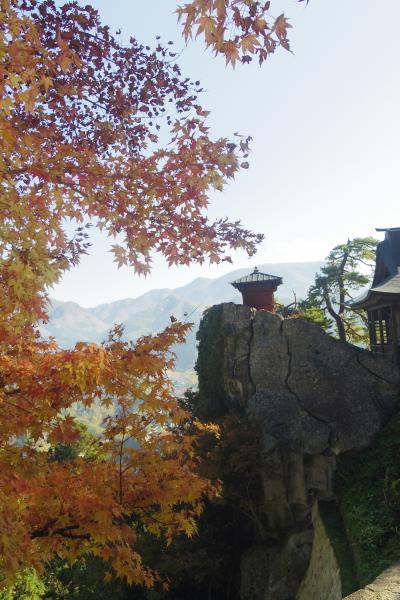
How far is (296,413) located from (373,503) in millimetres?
4560

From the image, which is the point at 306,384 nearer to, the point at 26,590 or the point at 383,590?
the point at 383,590

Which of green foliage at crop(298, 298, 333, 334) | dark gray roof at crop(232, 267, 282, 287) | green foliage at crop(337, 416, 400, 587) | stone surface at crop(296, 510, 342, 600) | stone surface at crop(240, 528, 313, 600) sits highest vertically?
dark gray roof at crop(232, 267, 282, 287)

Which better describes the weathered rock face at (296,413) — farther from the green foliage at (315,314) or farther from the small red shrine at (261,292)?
the green foliage at (315,314)

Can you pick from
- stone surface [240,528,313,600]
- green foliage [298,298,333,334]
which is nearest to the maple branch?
stone surface [240,528,313,600]

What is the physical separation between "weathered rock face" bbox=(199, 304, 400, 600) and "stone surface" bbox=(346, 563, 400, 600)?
7.26 metres

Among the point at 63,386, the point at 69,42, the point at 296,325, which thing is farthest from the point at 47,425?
the point at 296,325

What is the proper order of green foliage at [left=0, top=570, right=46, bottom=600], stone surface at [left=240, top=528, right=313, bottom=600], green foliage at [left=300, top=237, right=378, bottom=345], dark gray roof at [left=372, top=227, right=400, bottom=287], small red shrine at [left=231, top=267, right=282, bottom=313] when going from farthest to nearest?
green foliage at [left=300, top=237, right=378, bottom=345] → small red shrine at [left=231, top=267, right=282, bottom=313] → dark gray roof at [left=372, top=227, right=400, bottom=287] → stone surface at [left=240, top=528, right=313, bottom=600] → green foliage at [left=0, top=570, right=46, bottom=600]

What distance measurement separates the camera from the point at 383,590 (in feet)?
22.1

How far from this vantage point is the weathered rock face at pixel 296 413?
48.2 feet

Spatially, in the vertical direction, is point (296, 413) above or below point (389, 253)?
below

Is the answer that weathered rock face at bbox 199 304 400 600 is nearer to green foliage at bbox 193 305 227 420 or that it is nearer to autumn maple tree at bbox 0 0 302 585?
green foliage at bbox 193 305 227 420

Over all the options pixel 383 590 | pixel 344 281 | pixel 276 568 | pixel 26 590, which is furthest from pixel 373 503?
pixel 344 281

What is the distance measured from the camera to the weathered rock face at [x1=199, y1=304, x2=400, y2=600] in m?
14.7

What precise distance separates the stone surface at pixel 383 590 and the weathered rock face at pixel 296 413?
23.8ft
